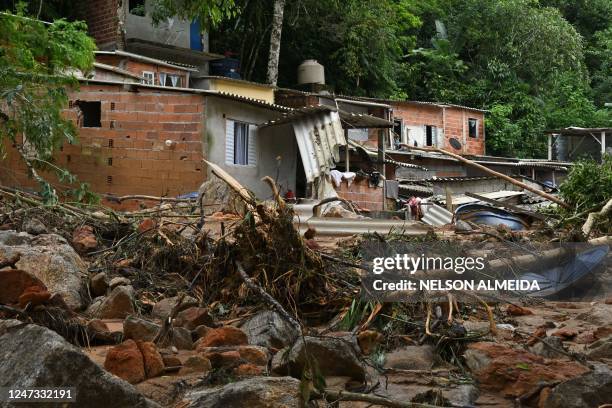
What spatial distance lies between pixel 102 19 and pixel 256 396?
23.4 metres

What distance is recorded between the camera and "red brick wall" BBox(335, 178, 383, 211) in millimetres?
18047

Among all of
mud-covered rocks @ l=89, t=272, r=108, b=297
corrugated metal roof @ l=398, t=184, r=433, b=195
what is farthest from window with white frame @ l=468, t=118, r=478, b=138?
mud-covered rocks @ l=89, t=272, r=108, b=297

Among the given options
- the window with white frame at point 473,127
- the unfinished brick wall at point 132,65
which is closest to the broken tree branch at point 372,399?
the unfinished brick wall at point 132,65

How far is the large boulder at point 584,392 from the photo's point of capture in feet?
10.3

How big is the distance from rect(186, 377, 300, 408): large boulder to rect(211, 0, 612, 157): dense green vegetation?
24.4m

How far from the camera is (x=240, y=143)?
16.8m

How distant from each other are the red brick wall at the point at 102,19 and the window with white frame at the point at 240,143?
8.80 meters

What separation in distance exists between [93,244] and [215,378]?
4.28 meters

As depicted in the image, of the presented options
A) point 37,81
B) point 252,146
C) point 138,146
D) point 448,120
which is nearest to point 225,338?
point 37,81

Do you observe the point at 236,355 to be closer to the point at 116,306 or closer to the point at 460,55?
the point at 116,306

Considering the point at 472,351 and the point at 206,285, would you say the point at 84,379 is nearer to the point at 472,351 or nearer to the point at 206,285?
the point at 472,351

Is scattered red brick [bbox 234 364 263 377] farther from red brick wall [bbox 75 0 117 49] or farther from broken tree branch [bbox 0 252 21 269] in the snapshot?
red brick wall [bbox 75 0 117 49]

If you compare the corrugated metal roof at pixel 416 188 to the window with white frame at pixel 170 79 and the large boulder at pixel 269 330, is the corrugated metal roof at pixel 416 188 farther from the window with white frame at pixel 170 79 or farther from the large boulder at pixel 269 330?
the large boulder at pixel 269 330

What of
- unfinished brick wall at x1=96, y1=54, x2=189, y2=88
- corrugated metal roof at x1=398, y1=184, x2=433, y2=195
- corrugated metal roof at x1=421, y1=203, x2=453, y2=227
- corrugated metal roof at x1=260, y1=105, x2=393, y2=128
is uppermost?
unfinished brick wall at x1=96, y1=54, x2=189, y2=88
